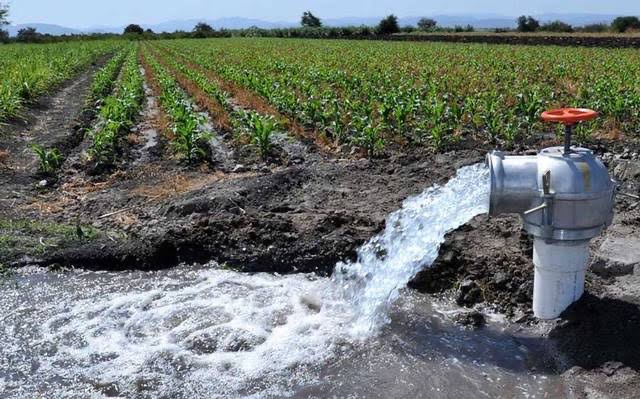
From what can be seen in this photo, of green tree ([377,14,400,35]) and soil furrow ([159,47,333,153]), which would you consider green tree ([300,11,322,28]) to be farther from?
soil furrow ([159,47,333,153])

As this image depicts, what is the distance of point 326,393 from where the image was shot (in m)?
3.74

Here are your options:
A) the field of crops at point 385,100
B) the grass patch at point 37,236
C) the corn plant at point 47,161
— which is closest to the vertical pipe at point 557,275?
the grass patch at point 37,236

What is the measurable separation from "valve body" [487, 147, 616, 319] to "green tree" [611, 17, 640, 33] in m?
49.5

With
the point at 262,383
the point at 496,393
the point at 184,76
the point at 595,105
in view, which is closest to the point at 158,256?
the point at 262,383

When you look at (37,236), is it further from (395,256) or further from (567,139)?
(567,139)

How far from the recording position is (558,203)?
367 cm

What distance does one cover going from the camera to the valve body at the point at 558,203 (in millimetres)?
3641

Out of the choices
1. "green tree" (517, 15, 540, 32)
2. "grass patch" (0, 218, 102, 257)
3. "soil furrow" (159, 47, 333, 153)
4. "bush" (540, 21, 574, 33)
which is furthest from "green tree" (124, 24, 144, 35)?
"grass patch" (0, 218, 102, 257)

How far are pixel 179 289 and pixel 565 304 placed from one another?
2909 mm

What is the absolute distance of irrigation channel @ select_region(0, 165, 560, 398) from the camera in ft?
12.5

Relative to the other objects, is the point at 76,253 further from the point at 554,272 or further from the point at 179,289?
the point at 554,272

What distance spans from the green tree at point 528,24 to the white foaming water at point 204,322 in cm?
5331

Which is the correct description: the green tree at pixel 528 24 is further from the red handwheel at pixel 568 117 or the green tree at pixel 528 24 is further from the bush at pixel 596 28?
the red handwheel at pixel 568 117

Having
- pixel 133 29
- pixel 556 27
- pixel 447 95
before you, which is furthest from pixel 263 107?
pixel 133 29
